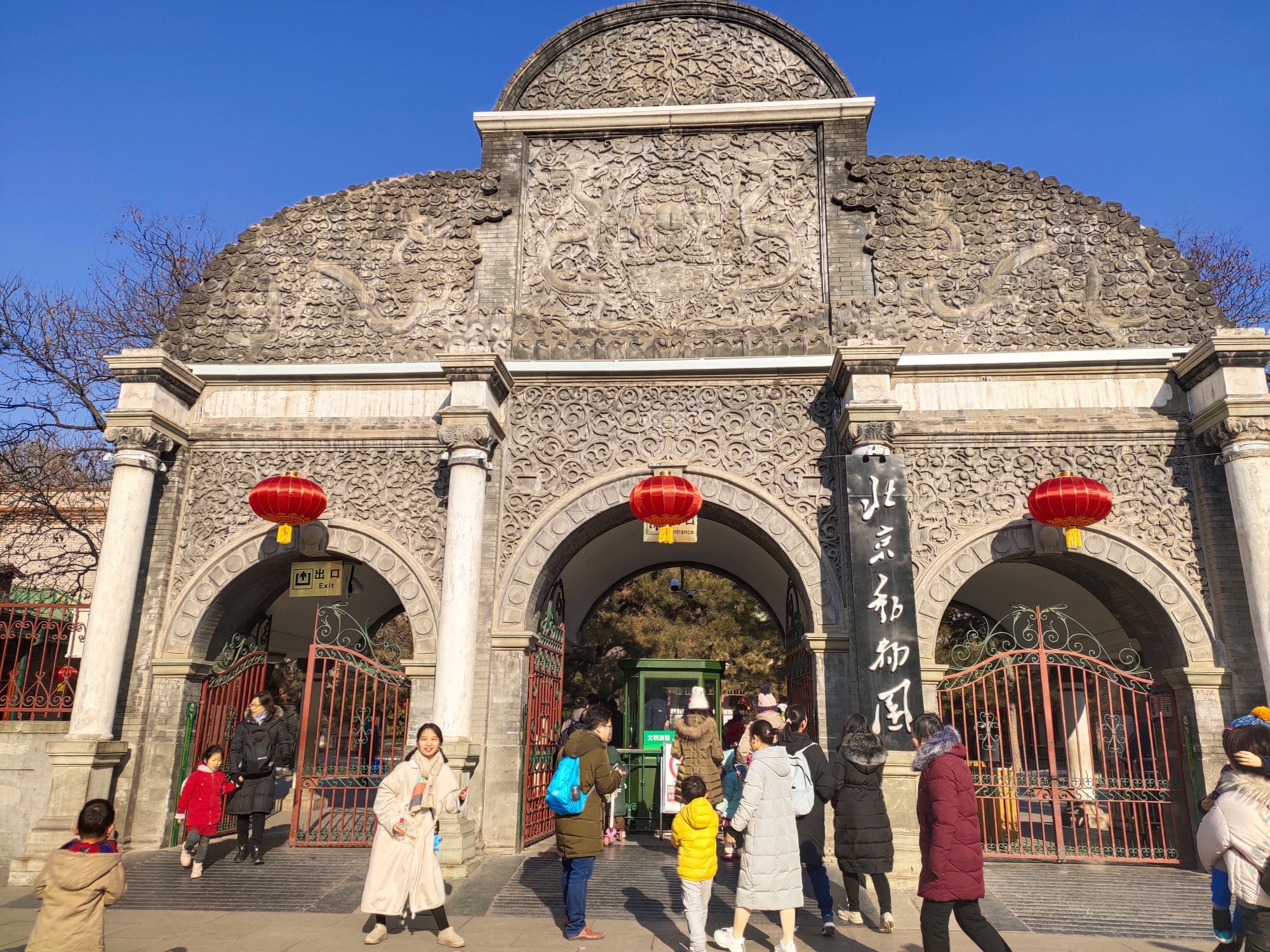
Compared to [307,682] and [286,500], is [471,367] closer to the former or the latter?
[286,500]

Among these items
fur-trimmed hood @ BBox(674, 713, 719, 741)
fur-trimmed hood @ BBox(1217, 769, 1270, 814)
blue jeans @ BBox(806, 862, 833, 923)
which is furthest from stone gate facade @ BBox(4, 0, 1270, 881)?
fur-trimmed hood @ BBox(1217, 769, 1270, 814)

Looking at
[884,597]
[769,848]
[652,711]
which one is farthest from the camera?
[652,711]

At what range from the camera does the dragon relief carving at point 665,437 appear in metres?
8.55

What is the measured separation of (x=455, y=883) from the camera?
6719 millimetres

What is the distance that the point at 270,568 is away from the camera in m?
8.83

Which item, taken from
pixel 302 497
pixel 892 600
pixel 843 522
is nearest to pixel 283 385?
pixel 302 497

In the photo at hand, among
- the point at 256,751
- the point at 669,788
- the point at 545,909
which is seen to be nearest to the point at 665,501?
the point at 669,788

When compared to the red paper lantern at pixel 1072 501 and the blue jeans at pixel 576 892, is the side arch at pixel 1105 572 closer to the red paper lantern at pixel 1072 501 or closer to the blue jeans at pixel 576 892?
the red paper lantern at pixel 1072 501

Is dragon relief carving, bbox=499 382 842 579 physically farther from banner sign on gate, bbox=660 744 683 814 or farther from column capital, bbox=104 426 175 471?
column capital, bbox=104 426 175 471

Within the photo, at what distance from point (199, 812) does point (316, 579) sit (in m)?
2.53

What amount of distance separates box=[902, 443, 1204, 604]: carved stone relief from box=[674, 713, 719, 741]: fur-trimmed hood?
2.52 m

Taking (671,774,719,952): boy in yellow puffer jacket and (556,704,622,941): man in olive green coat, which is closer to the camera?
(671,774,719,952): boy in yellow puffer jacket

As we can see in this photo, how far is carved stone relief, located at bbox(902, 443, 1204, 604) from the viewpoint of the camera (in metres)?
8.09

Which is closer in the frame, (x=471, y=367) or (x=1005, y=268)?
(x=471, y=367)
